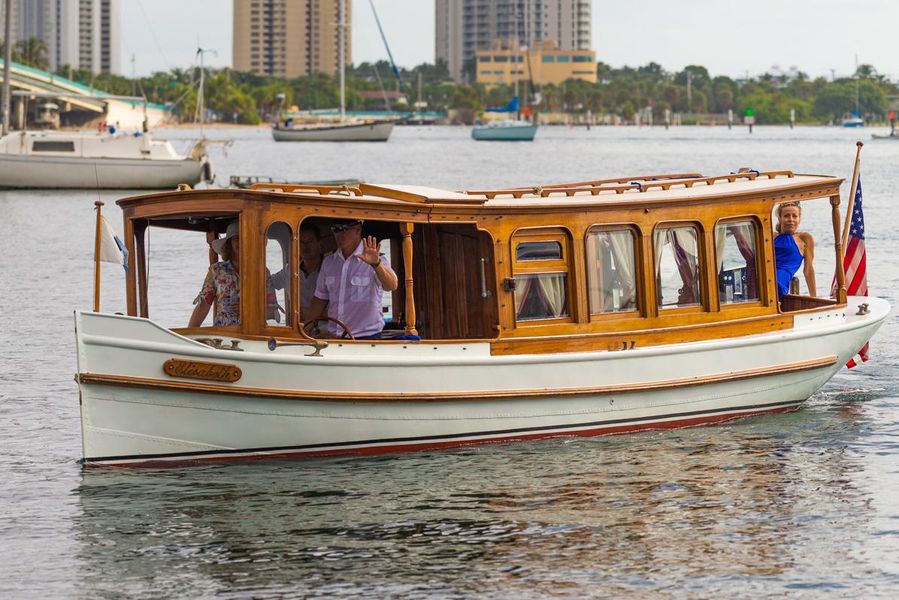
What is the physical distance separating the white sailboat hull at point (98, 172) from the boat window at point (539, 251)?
44.7 metres

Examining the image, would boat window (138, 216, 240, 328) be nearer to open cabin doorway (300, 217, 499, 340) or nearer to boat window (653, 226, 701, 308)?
open cabin doorway (300, 217, 499, 340)

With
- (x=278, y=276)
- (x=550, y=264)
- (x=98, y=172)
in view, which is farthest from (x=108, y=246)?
(x=98, y=172)

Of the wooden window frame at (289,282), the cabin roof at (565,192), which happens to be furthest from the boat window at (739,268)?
the wooden window frame at (289,282)

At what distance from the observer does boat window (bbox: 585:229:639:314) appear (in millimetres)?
14688

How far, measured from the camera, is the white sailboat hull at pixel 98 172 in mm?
57969

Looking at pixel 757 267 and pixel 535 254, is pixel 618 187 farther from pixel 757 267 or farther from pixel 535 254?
pixel 757 267

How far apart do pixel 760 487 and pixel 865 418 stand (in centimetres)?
356

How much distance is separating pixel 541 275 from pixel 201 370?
3449mm

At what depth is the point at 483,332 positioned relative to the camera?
14.5m

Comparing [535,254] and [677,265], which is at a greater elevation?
[535,254]

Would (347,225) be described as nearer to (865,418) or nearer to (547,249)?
(547,249)

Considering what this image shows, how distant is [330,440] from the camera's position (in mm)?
13938

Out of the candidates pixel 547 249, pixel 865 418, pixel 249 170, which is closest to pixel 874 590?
pixel 547 249

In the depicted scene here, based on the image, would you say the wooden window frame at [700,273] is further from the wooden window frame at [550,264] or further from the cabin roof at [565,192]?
the wooden window frame at [550,264]
